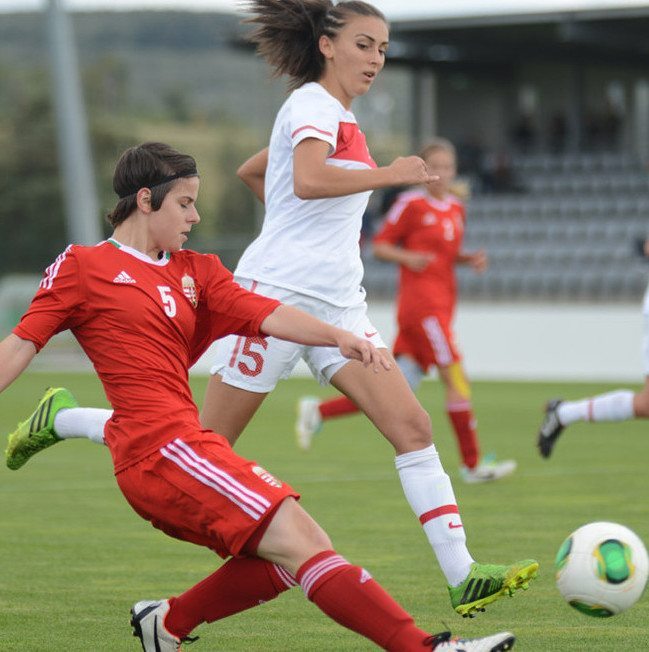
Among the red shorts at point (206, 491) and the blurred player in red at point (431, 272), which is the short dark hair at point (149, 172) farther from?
the blurred player in red at point (431, 272)

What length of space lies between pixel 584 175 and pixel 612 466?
2083 cm

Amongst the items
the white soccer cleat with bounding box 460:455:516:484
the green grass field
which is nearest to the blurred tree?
the green grass field

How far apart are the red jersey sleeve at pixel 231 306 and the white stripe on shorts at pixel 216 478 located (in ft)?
1.67

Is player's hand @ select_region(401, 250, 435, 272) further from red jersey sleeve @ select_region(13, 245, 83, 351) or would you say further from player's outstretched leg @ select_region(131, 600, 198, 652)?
red jersey sleeve @ select_region(13, 245, 83, 351)

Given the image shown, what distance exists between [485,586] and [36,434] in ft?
6.84

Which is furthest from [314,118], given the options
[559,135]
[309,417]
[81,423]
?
[559,135]

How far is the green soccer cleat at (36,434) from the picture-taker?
20.0 feet

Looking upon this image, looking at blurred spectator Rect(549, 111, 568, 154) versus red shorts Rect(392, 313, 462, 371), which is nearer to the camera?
red shorts Rect(392, 313, 462, 371)

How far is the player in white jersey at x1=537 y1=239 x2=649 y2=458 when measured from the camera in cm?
917

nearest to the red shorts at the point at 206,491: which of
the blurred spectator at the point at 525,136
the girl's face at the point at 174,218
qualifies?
the girl's face at the point at 174,218

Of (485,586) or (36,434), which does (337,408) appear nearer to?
(36,434)

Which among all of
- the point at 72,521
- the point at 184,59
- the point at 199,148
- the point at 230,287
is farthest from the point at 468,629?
the point at 184,59

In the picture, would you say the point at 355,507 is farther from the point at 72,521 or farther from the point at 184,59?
the point at 184,59

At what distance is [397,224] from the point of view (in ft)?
34.5
